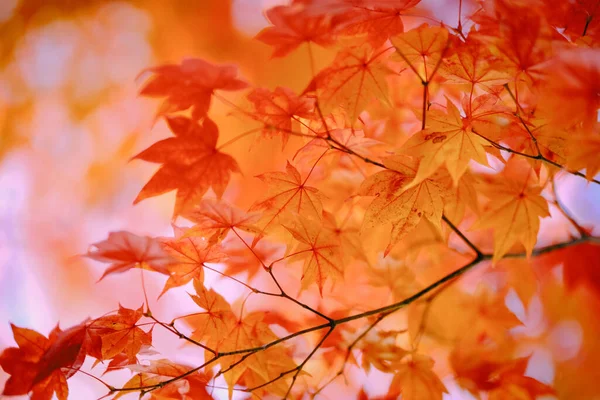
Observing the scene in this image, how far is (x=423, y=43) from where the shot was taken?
631 mm

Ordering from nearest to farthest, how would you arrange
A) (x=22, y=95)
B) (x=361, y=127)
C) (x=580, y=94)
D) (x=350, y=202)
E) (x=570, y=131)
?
1. (x=580, y=94)
2. (x=570, y=131)
3. (x=361, y=127)
4. (x=350, y=202)
5. (x=22, y=95)

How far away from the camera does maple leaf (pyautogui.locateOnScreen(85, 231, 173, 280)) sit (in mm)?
560

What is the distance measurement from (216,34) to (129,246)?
35.9 inches

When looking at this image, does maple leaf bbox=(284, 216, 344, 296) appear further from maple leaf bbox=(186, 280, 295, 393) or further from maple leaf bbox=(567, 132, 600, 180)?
maple leaf bbox=(567, 132, 600, 180)

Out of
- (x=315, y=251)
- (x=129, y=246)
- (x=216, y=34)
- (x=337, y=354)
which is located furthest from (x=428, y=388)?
(x=216, y=34)

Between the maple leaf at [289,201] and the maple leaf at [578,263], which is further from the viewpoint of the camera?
the maple leaf at [578,263]

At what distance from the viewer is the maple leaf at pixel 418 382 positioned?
0.85m

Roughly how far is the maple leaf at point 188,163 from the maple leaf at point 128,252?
0.07 metres

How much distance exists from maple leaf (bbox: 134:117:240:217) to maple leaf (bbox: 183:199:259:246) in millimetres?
21

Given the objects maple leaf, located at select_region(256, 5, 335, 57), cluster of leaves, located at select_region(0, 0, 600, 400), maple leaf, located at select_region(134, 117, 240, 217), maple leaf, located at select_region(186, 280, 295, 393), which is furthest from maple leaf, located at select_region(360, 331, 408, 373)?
maple leaf, located at select_region(256, 5, 335, 57)

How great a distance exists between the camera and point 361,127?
79 cm

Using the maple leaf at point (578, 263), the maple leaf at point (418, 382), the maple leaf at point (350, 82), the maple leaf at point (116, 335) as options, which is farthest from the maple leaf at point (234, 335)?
→ the maple leaf at point (578, 263)

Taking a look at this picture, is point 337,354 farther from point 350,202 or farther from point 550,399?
point 550,399

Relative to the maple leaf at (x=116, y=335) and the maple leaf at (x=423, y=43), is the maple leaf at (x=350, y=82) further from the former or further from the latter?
the maple leaf at (x=116, y=335)
